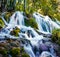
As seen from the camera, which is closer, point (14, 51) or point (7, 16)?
point (14, 51)

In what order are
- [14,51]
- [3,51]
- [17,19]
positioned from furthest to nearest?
[17,19] < [14,51] < [3,51]

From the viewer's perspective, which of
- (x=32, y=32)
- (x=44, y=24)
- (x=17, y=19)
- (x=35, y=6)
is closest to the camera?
(x=32, y=32)

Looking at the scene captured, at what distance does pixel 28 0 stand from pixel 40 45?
862 cm

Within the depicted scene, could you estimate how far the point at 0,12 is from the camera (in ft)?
50.9

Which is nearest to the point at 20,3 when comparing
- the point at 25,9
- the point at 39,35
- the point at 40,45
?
the point at 25,9

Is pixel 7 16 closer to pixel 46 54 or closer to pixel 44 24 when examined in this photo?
pixel 44 24

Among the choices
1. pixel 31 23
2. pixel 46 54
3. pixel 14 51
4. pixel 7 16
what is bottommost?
pixel 46 54

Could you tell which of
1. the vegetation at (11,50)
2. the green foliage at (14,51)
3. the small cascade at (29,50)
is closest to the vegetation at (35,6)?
the small cascade at (29,50)

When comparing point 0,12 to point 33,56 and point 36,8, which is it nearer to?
point 36,8

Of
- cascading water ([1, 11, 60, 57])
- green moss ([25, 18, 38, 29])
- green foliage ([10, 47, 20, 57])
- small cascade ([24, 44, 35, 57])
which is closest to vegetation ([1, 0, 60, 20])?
cascading water ([1, 11, 60, 57])

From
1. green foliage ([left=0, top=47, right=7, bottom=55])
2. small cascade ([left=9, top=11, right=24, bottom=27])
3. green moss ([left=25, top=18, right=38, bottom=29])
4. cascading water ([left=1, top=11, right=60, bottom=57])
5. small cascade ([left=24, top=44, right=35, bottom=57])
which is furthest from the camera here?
green moss ([left=25, top=18, right=38, bottom=29])

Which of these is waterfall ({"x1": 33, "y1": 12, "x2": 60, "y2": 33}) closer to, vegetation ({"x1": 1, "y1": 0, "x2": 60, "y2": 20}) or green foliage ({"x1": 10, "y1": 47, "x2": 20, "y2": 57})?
vegetation ({"x1": 1, "y1": 0, "x2": 60, "y2": 20})

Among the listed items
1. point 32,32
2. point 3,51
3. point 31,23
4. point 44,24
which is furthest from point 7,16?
point 3,51

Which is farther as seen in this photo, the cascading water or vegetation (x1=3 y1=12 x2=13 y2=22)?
vegetation (x1=3 y1=12 x2=13 y2=22)
